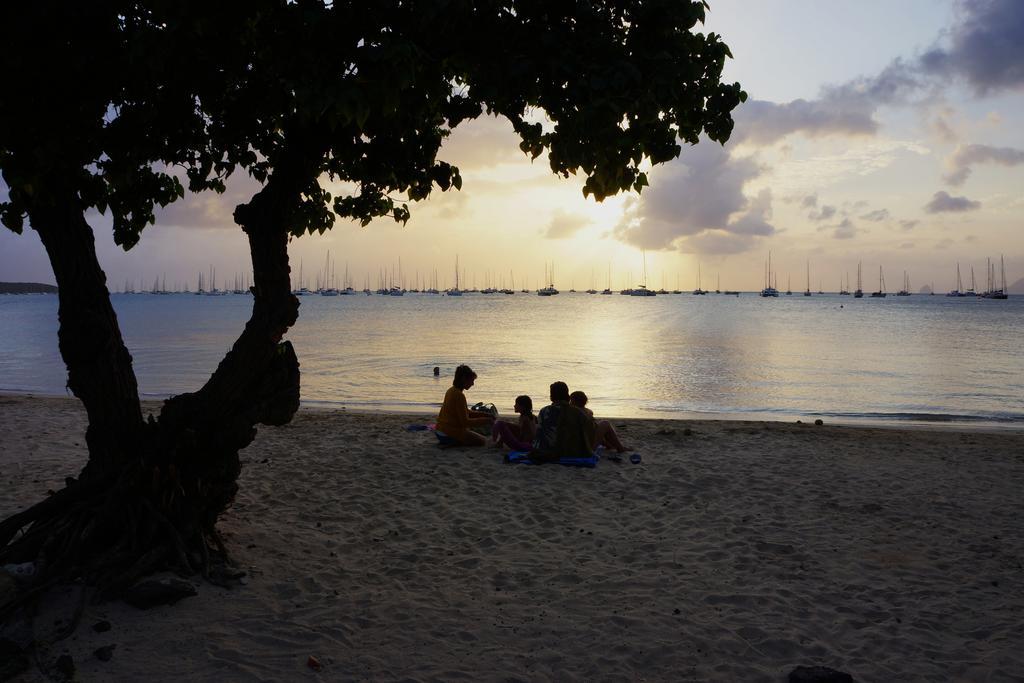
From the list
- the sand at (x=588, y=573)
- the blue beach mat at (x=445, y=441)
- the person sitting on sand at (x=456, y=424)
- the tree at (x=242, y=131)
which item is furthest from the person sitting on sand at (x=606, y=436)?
the tree at (x=242, y=131)

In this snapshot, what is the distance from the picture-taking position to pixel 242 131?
25.4ft

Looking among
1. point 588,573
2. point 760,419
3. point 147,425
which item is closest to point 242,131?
point 147,425

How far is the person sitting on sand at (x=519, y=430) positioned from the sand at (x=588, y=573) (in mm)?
380

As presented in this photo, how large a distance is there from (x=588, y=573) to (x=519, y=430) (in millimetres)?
5671

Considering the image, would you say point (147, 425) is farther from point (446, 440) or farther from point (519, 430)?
point (519, 430)

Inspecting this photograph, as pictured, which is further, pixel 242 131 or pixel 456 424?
pixel 456 424

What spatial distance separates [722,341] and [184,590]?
5747 centimetres

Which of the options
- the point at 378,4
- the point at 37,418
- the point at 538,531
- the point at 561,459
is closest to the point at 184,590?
the point at 538,531

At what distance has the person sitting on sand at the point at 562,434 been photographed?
11812mm

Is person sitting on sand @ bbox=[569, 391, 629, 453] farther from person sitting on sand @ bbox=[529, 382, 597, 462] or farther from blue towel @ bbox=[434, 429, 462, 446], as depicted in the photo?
blue towel @ bbox=[434, 429, 462, 446]

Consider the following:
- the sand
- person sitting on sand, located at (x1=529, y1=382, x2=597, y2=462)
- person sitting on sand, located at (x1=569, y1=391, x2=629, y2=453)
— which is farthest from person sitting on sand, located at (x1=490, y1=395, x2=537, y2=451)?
person sitting on sand, located at (x1=569, y1=391, x2=629, y2=453)

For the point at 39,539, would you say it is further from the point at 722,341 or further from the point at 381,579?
the point at 722,341

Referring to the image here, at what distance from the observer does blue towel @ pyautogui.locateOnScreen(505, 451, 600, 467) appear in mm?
11656

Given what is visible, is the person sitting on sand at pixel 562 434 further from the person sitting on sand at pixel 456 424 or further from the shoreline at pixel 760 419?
the shoreline at pixel 760 419
